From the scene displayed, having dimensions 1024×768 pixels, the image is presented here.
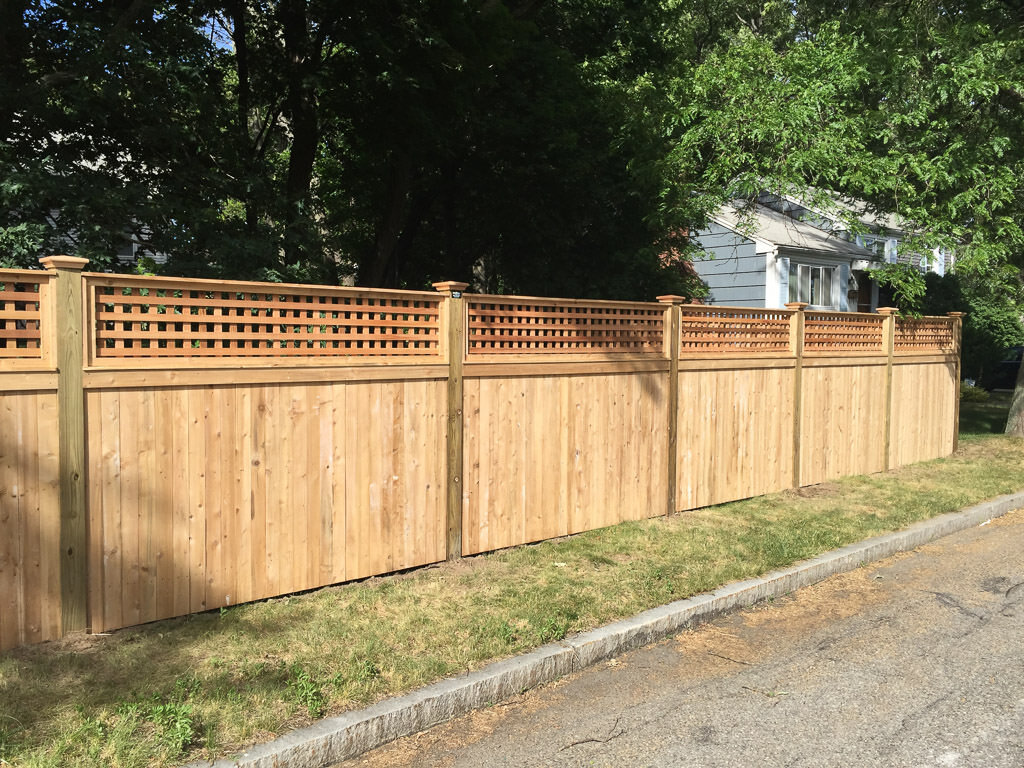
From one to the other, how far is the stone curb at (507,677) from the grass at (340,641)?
0.10 m

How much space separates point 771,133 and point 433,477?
8.04 m

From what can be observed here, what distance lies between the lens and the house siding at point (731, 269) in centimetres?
2031

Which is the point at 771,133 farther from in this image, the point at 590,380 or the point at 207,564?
the point at 207,564

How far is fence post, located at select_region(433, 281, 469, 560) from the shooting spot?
6.23 m

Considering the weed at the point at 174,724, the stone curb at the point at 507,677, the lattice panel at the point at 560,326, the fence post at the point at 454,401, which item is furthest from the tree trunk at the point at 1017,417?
the weed at the point at 174,724

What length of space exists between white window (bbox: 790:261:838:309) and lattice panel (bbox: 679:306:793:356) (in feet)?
37.8

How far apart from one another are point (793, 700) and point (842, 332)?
6380 millimetres

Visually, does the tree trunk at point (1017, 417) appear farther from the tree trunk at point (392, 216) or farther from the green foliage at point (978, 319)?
the tree trunk at point (392, 216)

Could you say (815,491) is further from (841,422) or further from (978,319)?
(978,319)

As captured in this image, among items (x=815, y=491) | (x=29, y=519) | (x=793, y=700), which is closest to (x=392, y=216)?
(x=815, y=491)

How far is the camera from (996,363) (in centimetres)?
2530

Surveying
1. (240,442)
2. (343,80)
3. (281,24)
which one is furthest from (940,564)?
(281,24)

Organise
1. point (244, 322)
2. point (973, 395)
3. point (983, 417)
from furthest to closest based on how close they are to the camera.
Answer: point (973, 395) < point (983, 417) < point (244, 322)

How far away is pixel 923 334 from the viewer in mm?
11227
